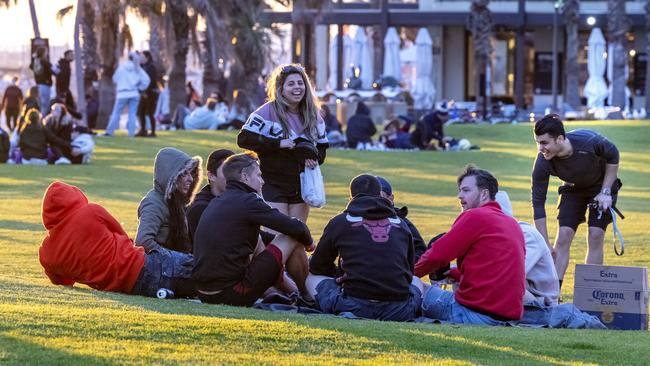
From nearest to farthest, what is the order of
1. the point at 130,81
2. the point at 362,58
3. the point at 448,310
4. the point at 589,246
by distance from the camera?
the point at 448,310 → the point at 589,246 → the point at 130,81 → the point at 362,58

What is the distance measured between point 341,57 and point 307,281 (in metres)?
49.8

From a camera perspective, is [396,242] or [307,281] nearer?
[396,242]

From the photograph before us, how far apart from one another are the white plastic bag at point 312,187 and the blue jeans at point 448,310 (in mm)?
1548

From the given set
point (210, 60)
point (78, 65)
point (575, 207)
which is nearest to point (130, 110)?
point (78, 65)

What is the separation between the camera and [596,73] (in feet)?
174

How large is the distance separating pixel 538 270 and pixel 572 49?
46.5 meters

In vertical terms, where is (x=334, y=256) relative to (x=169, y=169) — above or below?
below

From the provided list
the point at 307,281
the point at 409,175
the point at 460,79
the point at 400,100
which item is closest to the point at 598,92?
the point at 400,100

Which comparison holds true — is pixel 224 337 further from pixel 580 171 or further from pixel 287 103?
pixel 580 171

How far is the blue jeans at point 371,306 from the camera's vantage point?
958 cm

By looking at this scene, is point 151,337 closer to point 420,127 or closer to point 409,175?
point 409,175

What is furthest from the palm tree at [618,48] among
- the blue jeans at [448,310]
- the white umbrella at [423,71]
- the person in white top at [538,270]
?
the blue jeans at [448,310]

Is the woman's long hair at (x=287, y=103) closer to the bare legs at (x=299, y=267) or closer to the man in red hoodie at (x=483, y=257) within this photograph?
the bare legs at (x=299, y=267)

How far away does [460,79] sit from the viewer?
68000mm
